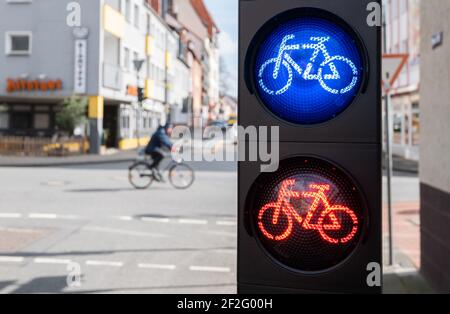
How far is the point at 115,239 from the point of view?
6.75m

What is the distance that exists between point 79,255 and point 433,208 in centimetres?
403

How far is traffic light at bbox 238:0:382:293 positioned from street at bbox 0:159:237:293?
1123mm

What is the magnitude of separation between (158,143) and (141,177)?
3.45 ft

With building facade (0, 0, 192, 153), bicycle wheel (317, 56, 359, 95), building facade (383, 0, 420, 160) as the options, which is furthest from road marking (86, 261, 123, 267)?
building facade (383, 0, 420, 160)

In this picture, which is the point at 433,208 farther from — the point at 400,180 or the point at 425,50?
the point at 400,180

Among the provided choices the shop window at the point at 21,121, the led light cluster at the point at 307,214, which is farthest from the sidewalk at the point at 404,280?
the shop window at the point at 21,121

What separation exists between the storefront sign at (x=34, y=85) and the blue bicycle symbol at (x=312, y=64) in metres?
12.4

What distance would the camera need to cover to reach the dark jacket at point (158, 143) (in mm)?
11789

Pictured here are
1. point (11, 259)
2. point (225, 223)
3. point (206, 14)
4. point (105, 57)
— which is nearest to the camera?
point (206, 14)

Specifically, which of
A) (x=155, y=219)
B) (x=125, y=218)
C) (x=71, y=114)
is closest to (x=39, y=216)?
(x=125, y=218)

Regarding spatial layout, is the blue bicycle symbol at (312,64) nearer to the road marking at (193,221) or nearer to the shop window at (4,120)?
the road marking at (193,221)

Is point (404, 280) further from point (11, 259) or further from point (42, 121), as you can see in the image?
point (42, 121)

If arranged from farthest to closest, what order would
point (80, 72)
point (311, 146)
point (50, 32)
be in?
point (80, 72), point (50, 32), point (311, 146)

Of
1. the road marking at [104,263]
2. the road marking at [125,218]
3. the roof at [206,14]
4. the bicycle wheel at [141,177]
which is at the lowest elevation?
the road marking at [104,263]
